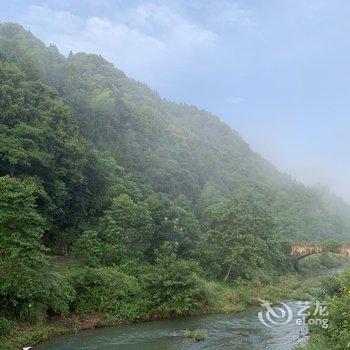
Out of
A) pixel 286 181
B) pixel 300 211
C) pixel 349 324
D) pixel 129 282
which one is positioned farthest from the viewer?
pixel 286 181

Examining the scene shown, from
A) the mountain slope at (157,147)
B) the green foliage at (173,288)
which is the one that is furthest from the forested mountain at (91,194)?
the green foliage at (173,288)

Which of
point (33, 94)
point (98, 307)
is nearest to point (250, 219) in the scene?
point (98, 307)

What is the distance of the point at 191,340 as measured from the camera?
33.2m

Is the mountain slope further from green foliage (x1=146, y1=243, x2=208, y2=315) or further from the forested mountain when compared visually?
green foliage (x1=146, y1=243, x2=208, y2=315)

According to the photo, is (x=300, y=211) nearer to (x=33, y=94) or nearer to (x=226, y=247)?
(x=226, y=247)

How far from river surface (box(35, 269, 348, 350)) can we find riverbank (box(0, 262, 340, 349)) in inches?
31.5

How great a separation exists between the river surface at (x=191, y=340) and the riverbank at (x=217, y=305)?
799 millimetres

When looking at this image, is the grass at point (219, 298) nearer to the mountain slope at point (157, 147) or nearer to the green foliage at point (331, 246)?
the green foliage at point (331, 246)

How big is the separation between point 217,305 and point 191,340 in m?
12.8

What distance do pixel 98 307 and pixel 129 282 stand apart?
5229 millimetres

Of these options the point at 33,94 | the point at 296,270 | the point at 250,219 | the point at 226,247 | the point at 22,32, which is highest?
the point at 22,32

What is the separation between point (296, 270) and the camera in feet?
274

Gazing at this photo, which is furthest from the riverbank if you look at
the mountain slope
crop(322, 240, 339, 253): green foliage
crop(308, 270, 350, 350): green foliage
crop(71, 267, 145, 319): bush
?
the mountain slope

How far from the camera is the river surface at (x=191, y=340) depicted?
31.3m
